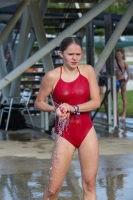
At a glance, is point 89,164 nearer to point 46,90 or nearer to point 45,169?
point 46,90

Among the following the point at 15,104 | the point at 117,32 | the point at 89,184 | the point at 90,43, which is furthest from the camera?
the point at 90,43

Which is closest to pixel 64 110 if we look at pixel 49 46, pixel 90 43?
pixel 49 46

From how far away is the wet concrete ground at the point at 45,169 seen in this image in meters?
7.06

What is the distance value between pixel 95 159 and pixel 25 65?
6460 mm

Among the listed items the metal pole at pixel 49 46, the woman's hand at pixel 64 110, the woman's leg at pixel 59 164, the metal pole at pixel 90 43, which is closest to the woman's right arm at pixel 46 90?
the woman's hand at pixel 64 110

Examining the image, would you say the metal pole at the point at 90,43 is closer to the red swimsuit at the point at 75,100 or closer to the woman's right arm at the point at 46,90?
the woman's right arm at the point at 46,90

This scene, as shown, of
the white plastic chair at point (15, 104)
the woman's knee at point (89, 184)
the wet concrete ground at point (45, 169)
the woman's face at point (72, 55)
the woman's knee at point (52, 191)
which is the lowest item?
the wet concrete ground at point (45, 169)

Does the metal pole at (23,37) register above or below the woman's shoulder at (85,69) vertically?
above

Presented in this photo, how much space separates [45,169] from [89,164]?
3.59 meters

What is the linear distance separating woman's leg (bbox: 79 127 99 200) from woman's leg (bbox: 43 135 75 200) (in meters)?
0.13

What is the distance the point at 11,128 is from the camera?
13750 millimetres

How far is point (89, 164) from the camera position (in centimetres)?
512

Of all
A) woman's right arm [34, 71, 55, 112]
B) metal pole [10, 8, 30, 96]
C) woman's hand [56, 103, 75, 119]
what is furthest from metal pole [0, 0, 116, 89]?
woman's hand [56, 103, 75, 119]

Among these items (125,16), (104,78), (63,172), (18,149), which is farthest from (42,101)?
(104,78)
